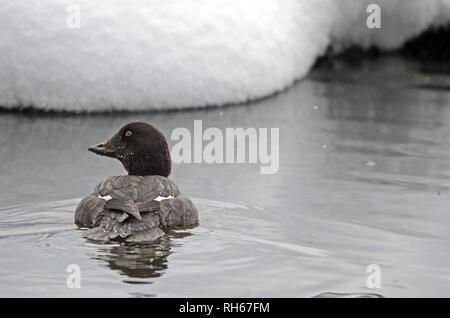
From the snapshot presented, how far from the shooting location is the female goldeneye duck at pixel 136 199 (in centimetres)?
524

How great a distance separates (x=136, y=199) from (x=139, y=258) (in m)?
0.67

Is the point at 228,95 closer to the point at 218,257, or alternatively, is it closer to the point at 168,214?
the point at 168,214

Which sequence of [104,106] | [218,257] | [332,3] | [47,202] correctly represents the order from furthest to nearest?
1. [332,3]
2. [104,106]
3. [47,202]
4. [218,257]

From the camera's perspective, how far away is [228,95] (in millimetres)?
9492

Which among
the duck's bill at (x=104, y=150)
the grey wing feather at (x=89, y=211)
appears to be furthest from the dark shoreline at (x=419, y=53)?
the grey wing feather at (x=89, y=211)

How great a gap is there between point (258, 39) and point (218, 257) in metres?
5.36

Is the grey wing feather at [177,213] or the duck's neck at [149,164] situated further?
the duck's neck at [149,164]

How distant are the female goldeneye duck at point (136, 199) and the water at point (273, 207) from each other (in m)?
0.12

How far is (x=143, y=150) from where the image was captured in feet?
19.8

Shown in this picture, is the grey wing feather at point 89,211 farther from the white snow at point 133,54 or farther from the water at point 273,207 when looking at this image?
the white snow at point 133,54

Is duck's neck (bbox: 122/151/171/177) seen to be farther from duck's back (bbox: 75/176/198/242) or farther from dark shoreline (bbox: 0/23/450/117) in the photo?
dark shoreline (bbox: 0/23/450/117)

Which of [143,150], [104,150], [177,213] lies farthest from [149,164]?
[177,213]

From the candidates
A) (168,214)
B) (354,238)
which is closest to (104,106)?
(168,214)

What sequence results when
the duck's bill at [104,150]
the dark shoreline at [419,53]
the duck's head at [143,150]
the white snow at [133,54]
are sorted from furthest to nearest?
the dark shoreline at [419,53] < the white snow at [133,54] < the duck's bill at [104,150] < the duck's head at [143,150]
